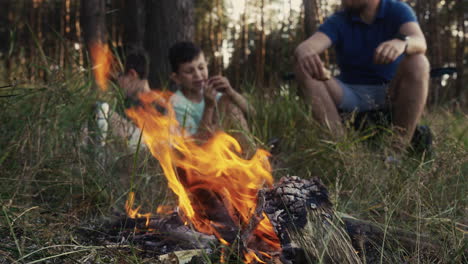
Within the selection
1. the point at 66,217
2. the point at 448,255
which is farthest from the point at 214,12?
the point at 448,255

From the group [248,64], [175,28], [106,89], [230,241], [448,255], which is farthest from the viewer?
[248,64]

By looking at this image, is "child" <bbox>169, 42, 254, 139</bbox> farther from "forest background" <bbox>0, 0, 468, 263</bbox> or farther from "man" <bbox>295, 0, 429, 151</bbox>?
"man" <bbox>295, 0, 429, 151</bbox>

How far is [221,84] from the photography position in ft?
9.90

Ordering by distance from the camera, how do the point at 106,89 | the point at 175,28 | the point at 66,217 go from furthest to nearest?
the point at 175,28, the point at 106,89, the point at 66,217

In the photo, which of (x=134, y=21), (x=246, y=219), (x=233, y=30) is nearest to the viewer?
(x=246, y=219)

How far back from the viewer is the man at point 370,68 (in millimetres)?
2969

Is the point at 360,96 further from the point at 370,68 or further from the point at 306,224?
the point at 306,224

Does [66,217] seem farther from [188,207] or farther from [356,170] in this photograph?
[356,170]

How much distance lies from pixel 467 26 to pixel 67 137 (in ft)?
19.6

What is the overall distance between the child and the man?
0.53 m

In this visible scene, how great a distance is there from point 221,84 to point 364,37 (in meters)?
1.19

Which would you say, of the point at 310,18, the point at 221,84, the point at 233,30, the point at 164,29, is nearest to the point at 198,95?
the point at 221,84

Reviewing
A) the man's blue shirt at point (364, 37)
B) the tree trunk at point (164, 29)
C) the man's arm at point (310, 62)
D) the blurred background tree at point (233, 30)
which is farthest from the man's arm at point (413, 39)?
the tree trunk at point (164, 29)

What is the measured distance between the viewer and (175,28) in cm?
437
